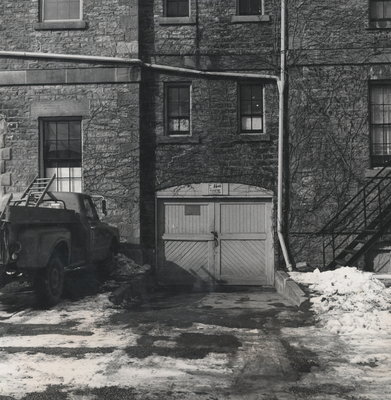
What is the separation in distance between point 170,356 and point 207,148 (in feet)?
25.7

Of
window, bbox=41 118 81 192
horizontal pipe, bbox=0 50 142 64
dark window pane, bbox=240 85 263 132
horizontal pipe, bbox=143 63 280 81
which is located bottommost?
window, bbox=41 118 81 192

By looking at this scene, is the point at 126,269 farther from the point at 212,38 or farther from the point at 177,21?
the point at 177,21

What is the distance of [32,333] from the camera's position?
21.9 ft

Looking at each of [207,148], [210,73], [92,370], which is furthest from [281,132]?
[92,370]

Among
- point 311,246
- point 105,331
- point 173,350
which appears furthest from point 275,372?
point 311,246

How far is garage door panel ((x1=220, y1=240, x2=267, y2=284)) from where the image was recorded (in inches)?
507

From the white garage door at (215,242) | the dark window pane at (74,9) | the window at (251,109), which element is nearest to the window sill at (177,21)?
the window at (251,109)

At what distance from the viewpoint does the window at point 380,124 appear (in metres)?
12.6

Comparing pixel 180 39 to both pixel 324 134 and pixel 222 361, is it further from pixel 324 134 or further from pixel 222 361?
pixel 222 361

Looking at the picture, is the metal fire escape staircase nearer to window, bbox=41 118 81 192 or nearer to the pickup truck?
the pickup truck

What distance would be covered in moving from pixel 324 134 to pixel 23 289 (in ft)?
26.4

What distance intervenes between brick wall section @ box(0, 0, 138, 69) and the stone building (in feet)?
0.10

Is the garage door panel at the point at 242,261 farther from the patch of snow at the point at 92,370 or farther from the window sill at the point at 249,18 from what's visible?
the patch of snow at the point at 92,370

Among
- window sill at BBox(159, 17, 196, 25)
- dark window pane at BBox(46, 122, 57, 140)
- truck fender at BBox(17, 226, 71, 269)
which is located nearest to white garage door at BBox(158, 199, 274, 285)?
dark window pane at BBox(46, 122, 57, 140)
